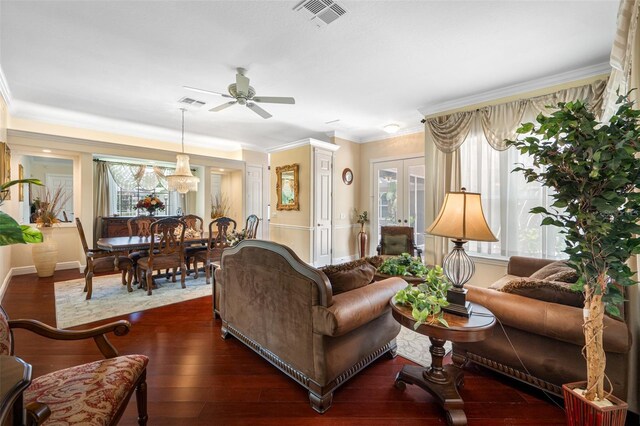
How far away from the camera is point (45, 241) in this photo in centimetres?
477

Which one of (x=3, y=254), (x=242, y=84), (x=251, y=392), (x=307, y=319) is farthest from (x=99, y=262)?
(x=307, y=319)

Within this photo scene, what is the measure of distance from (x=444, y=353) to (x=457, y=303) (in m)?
0.34

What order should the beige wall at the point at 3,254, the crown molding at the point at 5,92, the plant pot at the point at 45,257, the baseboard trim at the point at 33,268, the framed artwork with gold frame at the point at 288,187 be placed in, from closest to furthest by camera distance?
the crown molding at the point at 5,92 → the beige wall at the point at 3,254 → the plant pot at the point at 45,257 → the baseboard trim at the point at 33,268 → the framed artwork with gold frame at the point at 288,187

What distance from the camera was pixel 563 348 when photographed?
1.74 meters

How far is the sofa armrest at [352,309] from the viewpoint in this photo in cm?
164

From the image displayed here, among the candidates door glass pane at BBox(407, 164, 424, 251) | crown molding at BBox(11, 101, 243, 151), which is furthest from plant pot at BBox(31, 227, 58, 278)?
door glass pane at BBox(407, 164, 424, 251)

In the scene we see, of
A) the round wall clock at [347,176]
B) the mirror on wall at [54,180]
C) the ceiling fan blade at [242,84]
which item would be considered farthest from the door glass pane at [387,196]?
the mirror on wall at [54,180]

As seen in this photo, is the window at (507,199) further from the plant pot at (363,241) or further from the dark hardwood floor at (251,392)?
the plant pot at (363,241)

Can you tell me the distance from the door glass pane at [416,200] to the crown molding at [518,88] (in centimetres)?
129

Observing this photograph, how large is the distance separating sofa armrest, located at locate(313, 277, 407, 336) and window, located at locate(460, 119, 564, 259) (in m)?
2.50

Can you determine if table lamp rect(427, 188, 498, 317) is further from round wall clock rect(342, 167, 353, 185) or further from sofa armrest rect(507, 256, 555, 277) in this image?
round wall clock rect(342, 167, 353, 185)

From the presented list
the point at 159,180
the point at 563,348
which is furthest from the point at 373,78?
the point at 159,180

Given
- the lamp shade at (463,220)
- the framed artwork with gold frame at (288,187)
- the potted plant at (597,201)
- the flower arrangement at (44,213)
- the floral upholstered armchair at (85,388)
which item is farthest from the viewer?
the framed artwork with gold frame at (288,187)

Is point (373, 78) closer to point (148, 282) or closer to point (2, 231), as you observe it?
point (2, 231)
